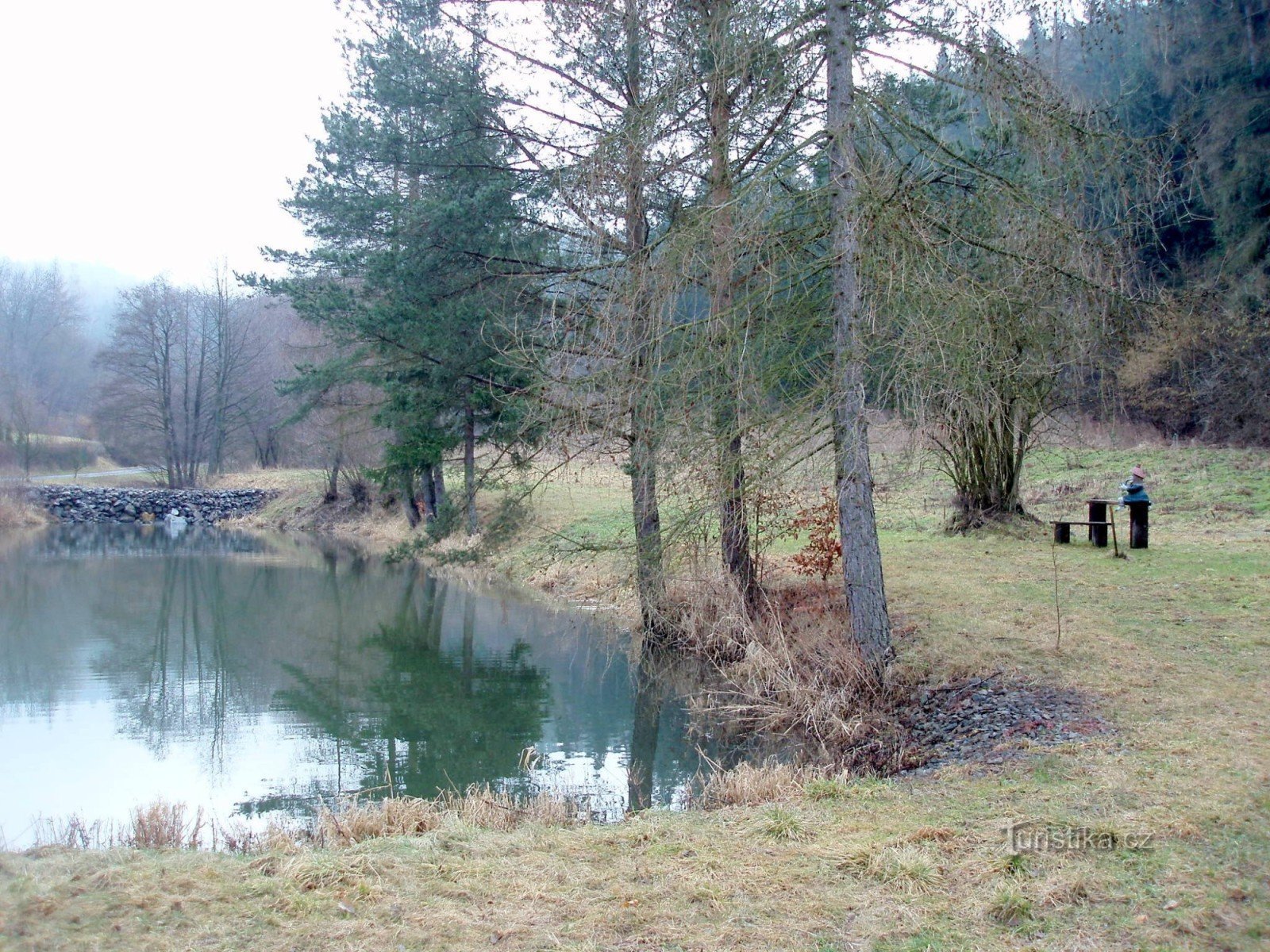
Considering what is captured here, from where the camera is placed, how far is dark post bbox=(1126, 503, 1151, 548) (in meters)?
13.3

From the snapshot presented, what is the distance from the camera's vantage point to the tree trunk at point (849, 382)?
7.82 m

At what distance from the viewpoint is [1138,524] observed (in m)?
13.3

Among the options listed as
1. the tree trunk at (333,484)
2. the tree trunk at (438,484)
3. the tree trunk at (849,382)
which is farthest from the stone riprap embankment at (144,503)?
the tree trunk at (849,382)

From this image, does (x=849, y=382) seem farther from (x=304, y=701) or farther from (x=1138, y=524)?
(x=304, y=701)

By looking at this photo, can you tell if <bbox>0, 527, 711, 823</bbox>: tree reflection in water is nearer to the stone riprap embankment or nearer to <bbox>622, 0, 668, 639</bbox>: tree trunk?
<bbox>622, 0, 668, 639</bbox>: tree trunk

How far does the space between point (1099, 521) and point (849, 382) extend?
766cm

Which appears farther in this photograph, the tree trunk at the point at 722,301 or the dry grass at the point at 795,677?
the dry grass at the point at 795,677

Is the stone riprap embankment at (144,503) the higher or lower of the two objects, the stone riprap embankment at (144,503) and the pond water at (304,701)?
the higher

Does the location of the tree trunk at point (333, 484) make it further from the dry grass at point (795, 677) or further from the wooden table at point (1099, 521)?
the wooden table at point (1099, 521)

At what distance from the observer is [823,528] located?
1200cm

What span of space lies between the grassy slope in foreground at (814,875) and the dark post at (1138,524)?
632 cm

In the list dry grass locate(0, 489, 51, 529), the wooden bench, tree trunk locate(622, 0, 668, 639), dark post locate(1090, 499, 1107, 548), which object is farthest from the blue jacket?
dry grass locate(0, 489, 51, 529)

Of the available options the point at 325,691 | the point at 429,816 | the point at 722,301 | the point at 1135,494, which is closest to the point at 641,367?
the point at 722,301

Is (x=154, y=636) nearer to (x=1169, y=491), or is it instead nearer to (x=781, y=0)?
(x=781, y=0)
